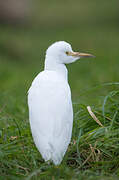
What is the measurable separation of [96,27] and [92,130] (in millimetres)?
11921

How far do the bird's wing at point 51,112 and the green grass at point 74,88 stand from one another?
0.20 meters

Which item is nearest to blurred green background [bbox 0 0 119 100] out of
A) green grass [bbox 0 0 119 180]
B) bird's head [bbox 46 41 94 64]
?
green grass [bbox 0 0 119 180]

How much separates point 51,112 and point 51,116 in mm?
35

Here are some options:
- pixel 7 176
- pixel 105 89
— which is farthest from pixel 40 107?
pixel 105 89

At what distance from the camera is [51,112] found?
311cm

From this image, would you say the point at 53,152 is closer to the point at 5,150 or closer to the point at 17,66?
the point at 5,150

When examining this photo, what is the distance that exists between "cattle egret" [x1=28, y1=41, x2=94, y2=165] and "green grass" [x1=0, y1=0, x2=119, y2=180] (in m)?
0.14

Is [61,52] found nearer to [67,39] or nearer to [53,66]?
[53,66]

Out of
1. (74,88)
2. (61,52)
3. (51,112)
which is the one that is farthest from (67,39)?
Answer: (51,112)

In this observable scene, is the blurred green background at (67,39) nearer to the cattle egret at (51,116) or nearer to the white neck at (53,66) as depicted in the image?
the white neck at (53,66)

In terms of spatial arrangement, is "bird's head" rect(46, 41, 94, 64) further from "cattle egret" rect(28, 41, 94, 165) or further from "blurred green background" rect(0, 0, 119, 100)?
"blurred green background" rect(0, 0, 119, 100)

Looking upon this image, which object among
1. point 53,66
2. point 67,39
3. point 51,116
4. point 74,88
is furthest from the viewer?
point 67,39

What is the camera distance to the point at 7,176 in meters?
2.98

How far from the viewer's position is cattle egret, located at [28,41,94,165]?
3033mm
